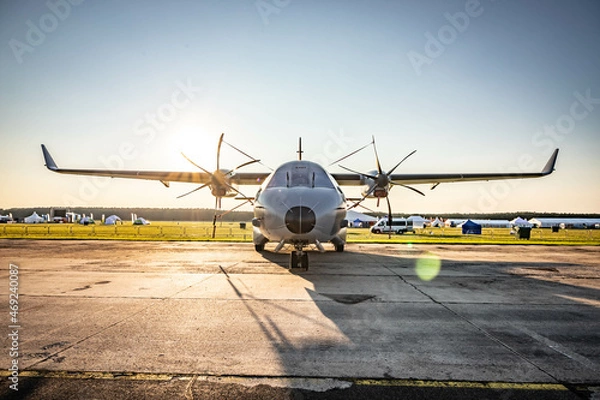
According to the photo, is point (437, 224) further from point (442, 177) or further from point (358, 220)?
point (442, 177)

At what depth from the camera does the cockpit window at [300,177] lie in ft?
31.7

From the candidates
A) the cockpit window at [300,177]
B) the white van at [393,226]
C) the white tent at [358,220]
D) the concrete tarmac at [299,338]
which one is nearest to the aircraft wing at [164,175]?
the cockpit window at [300,177]

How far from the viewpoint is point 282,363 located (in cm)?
340

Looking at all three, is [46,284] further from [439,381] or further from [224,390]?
[439,381]

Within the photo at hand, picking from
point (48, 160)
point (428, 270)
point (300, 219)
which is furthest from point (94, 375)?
point (48, 160)

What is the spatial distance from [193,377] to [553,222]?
4428 inches

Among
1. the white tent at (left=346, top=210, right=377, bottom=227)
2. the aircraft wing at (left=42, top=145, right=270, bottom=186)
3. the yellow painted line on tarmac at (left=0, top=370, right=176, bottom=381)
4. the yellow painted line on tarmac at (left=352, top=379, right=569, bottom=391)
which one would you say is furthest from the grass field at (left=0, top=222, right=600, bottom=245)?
the white tent at (left=346, top=210, right=377, bottom=227)

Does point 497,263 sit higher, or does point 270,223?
point 270,223

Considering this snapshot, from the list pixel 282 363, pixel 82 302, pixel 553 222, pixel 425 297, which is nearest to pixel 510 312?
pixel 425 297

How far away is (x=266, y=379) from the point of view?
3041mm

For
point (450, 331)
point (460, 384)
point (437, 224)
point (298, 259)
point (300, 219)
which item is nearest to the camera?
point (460, 384)

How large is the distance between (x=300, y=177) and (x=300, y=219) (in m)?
2.20

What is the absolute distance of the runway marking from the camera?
294 cm

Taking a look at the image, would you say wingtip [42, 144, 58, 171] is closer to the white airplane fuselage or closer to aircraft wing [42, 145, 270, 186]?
aircraft wing [42, 145, 270, 186]
